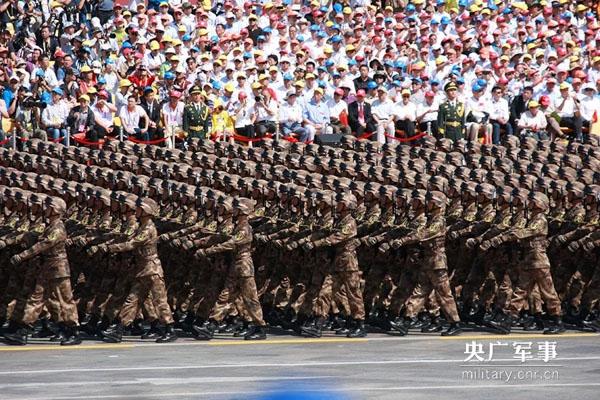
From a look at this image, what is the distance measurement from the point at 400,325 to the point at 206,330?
258 cm

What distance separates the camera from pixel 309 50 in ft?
116

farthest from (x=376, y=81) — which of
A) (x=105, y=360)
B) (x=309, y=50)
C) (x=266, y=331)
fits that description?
(x=105, y=360)

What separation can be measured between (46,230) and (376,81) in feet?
33.5

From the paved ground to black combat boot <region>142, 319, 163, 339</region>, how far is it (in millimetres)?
302

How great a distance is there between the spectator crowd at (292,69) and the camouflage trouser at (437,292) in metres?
7.02

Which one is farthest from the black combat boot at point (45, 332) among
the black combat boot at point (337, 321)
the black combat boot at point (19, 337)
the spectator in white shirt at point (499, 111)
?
the spectator in white shirt at point (499, 111)

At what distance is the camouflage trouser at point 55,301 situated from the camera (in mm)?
25000

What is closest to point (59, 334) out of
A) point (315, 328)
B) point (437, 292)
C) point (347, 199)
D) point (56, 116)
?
point (315, 328)

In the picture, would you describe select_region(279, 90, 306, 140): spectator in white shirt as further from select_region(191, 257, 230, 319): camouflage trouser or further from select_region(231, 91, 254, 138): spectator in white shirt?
select_region(191, 257, 230, 319): camouflage trouser

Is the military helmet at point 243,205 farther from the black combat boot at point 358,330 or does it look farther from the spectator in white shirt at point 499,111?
the spectator in white shirt at point 499,111

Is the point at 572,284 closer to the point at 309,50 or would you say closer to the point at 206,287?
the point at 206,287

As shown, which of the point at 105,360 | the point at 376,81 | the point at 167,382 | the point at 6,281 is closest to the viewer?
the point at 167,382

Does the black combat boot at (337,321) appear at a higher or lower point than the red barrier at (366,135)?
lower

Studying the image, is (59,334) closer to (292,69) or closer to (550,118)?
(292,69)
